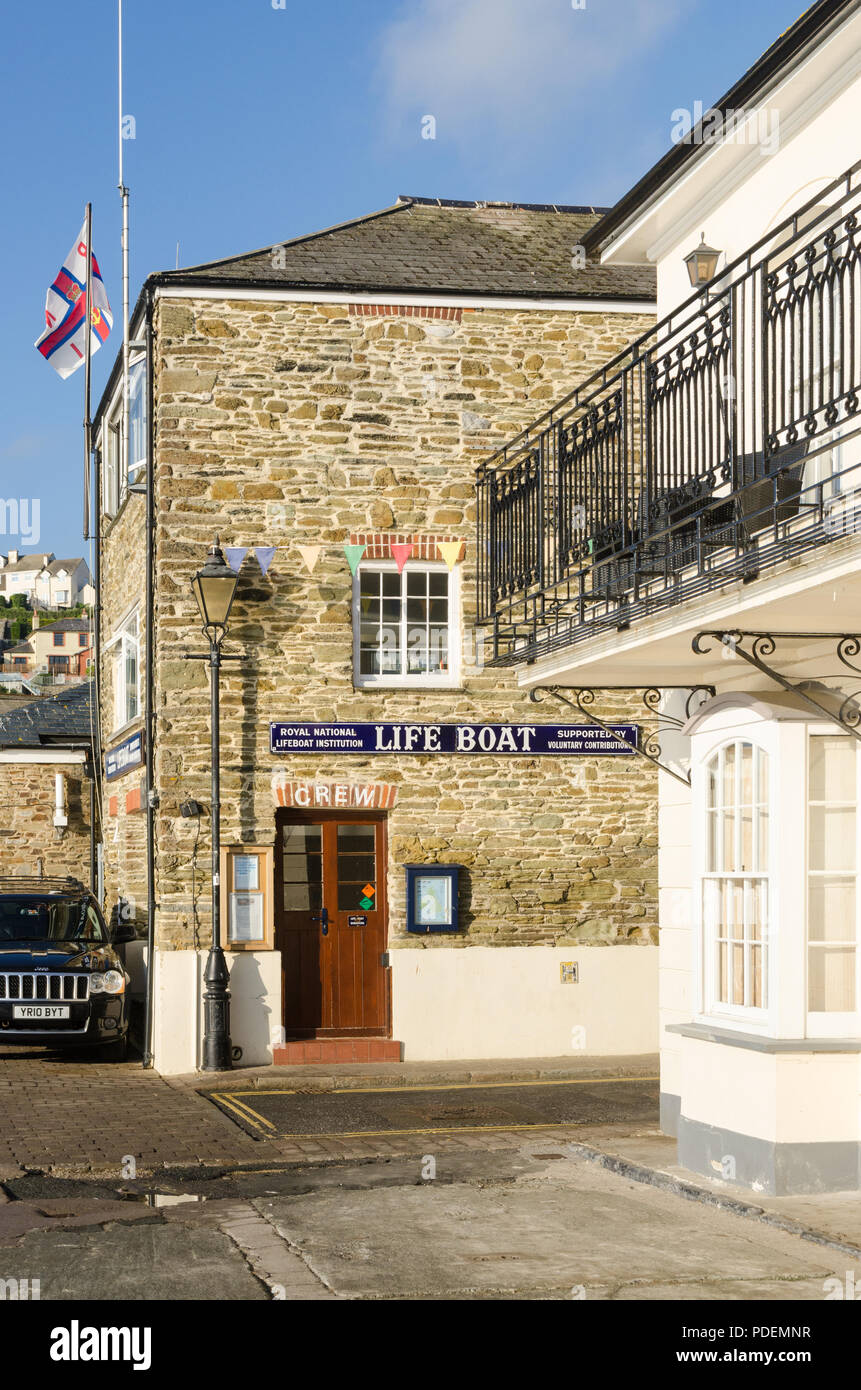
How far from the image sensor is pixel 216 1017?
1577 cm

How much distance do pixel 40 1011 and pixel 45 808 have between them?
36.7 ft

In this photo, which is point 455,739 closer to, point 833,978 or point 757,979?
point 757,979

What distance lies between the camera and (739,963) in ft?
31.4

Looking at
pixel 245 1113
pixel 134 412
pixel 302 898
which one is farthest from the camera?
pixel 134 412

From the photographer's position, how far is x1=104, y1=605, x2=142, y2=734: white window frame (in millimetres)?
18922

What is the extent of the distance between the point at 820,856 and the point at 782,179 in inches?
158

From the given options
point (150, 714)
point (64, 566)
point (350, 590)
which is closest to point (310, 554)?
point (350, 590)

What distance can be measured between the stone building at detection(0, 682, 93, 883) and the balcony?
1616 centimetres

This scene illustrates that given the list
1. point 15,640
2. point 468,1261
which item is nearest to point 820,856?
point 468,1261

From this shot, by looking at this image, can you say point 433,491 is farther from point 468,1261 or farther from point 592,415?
point 468,1261

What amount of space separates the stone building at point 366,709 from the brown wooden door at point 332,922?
0.08 feet

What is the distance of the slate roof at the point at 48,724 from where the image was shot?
90.2ft

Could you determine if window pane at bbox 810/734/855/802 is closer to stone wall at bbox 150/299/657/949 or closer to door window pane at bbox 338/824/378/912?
stone wall at bbox 150/299/657/949

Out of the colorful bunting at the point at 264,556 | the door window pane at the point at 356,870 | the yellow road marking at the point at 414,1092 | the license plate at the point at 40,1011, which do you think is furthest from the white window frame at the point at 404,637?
the license plate at the point at 40,1011
